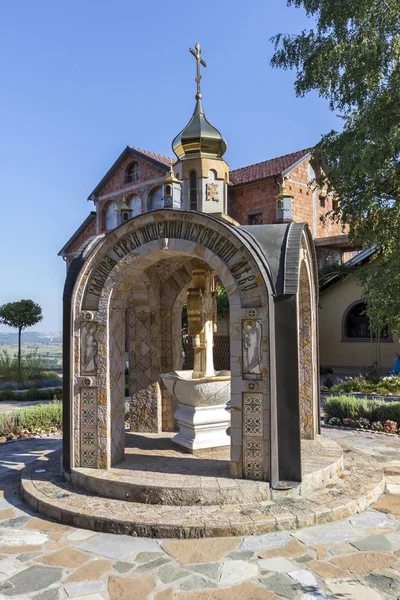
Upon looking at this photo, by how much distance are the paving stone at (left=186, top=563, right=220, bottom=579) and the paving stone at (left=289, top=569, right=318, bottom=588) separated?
0.61m

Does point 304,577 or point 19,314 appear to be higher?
point 19,314

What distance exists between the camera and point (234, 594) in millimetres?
3701

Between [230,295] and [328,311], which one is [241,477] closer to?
[230,295]

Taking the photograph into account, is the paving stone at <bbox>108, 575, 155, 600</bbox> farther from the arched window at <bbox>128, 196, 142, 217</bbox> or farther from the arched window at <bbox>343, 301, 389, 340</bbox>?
the arched window at <bbox>128, 196, 142, 217</bbox>

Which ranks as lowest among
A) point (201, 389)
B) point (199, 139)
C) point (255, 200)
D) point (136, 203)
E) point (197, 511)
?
point (197, 511)

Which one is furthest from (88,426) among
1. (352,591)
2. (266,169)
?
(266,169)

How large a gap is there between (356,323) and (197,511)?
18342 mm

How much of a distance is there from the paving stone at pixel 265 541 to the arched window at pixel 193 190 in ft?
14.9

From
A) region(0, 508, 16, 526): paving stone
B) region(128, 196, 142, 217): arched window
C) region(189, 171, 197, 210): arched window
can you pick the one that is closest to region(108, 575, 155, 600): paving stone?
region(0, 508, 16, 526): paving stone

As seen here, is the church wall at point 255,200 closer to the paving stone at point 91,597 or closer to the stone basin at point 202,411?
the stone basin at point 202,411

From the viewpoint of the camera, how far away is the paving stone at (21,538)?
462cm

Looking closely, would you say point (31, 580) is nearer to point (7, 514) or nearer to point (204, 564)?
point (204, 564)

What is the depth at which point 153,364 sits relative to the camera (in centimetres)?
802

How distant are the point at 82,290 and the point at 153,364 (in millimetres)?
2355
